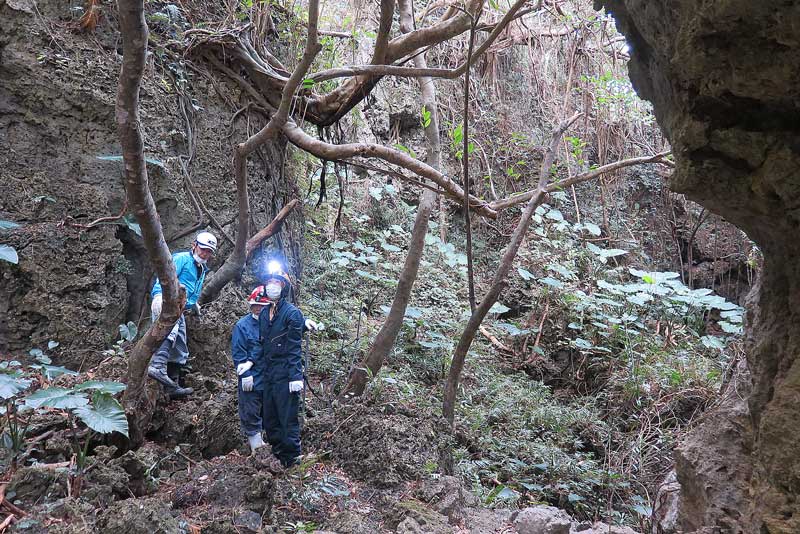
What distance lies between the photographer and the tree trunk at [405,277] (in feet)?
20.2

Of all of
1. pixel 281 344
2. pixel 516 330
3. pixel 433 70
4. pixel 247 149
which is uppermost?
pixel 433 70

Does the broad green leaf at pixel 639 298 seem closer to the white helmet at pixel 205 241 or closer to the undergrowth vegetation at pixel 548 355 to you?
the undergrowth vegetation at pixel 548 355

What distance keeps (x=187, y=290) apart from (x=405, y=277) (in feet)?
8.21

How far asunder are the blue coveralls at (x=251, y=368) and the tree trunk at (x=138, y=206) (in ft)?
2.65

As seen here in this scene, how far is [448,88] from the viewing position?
10.6 m

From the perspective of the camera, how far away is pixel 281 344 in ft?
16.2

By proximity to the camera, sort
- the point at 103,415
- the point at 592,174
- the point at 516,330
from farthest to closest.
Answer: the point at 516,330
the point at 592,174
the point at 103,415

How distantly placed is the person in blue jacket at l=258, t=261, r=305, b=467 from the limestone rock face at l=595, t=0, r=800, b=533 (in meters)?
3.29

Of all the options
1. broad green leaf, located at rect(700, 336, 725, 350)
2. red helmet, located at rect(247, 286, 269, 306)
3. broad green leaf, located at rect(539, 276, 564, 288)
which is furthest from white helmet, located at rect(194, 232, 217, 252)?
broad green leaf, located at rect(700, 336, 725, 350)

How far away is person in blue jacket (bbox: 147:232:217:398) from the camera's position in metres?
4.71

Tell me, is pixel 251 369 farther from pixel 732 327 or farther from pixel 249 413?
pixel 732 327

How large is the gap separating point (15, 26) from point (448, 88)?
7374mm

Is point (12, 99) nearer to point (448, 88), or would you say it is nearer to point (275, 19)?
point (275, 19)

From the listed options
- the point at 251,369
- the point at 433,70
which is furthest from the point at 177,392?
the point at 433,70
